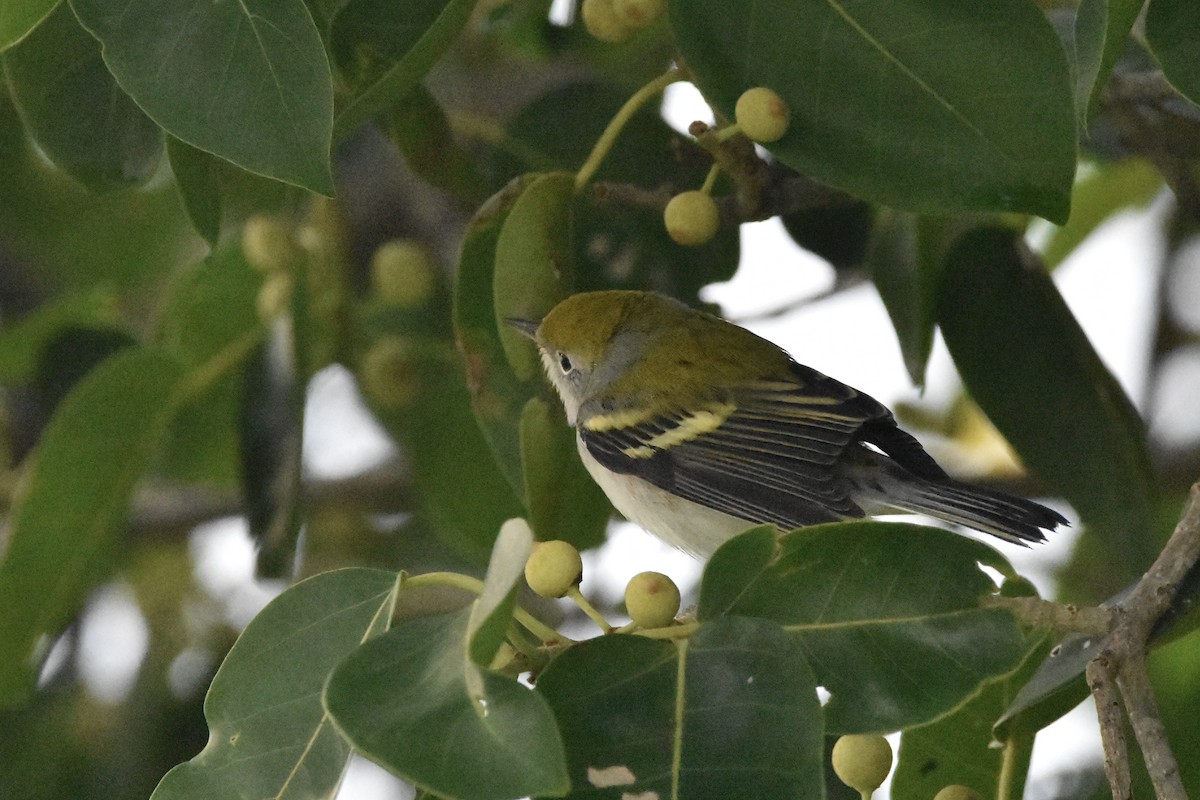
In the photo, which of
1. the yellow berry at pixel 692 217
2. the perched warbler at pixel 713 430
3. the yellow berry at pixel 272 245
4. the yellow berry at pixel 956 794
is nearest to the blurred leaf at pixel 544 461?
the perched warbler at pixel 713 430

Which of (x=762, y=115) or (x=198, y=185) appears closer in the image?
(x=762, y=115)

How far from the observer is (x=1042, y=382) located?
7.40 feet

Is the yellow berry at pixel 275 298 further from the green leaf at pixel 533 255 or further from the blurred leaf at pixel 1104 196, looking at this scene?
the blurred leaf at pixel 1104 196

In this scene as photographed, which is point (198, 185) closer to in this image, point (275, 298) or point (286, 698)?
point (286, 698)

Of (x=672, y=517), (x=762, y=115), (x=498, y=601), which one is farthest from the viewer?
(x=672, y=517)

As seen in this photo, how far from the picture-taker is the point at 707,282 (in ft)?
8.21

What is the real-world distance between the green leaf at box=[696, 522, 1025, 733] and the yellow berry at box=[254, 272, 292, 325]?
4.66 ft

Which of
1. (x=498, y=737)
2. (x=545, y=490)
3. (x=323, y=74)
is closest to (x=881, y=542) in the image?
(x=498, y=737)

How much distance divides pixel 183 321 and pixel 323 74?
4.69 feet

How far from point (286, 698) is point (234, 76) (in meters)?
0.67

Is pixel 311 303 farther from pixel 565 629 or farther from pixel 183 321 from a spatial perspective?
pixel 565 629

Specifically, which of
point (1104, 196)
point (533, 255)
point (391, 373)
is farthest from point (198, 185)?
point (1104, 196)

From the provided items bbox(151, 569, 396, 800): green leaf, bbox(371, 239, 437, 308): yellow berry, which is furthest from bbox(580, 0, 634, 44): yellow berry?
bbox(371, 239, 437, 308): yellow berry

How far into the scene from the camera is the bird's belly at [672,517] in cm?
260
